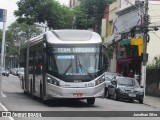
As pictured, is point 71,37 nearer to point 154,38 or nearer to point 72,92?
point 72,92

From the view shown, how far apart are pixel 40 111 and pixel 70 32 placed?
443 cm

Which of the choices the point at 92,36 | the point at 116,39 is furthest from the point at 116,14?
the point at 92,36

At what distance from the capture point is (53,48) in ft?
68.4

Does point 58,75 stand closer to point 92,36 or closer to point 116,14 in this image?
point 92,36

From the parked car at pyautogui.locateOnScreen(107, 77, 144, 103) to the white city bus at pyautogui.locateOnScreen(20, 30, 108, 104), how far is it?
299 inches

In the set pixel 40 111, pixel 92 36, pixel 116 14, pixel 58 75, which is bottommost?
pixel 40 111

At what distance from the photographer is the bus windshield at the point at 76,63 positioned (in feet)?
67.3

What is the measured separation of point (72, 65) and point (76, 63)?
20 cm

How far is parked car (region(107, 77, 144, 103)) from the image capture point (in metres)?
29.0

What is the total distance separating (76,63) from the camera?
67.8ft

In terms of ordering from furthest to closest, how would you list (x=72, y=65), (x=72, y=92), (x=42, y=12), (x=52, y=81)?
(x=42, y=12) < (x=72, y=65) < (x=52, y=81) < (x=72, y=92)

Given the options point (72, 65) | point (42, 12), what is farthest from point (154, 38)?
point (72, 65)

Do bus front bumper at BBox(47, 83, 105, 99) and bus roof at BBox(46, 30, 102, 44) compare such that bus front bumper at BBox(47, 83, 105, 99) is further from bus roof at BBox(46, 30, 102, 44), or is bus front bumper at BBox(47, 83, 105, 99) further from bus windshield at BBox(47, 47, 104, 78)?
bus roof at BBox(46, 30, 102, 44)

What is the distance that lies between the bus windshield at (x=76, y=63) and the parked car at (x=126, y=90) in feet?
27.8
